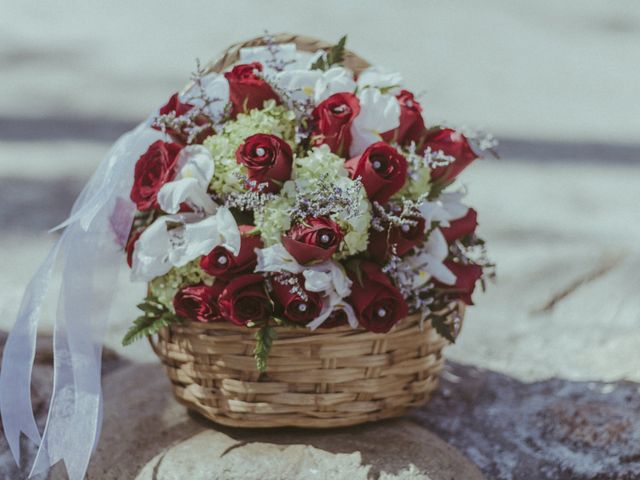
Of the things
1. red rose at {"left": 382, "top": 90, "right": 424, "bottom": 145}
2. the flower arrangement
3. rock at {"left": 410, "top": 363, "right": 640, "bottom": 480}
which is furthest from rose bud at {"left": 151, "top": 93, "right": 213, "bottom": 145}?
rock at {"left": 410, "top": 363, "right": 640, "bottom": 480}

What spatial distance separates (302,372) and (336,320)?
117 millimetres

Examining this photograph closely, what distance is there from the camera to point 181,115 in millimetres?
1828

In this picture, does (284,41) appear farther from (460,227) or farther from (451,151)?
(460,227)

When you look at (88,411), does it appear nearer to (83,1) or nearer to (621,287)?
(621,287)

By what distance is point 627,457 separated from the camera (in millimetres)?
1902

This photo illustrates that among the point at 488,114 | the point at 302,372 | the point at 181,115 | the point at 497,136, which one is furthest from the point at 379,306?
the point at 488,114

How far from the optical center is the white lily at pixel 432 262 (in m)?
1.77

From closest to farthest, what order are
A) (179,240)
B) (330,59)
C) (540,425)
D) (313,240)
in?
(313,240), (179,240), (330,59), (540,425)

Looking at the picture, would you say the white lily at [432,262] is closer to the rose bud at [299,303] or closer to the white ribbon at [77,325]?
the rose bud at [299,303]

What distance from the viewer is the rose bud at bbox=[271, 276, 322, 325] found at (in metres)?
1.63

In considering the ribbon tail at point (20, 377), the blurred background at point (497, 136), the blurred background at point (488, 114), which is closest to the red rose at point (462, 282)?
the blurred background at point (497, 136)

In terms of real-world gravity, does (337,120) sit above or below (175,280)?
above

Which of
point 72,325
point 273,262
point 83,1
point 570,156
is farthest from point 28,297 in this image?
point 83,1

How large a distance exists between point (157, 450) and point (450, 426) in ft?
2.07
